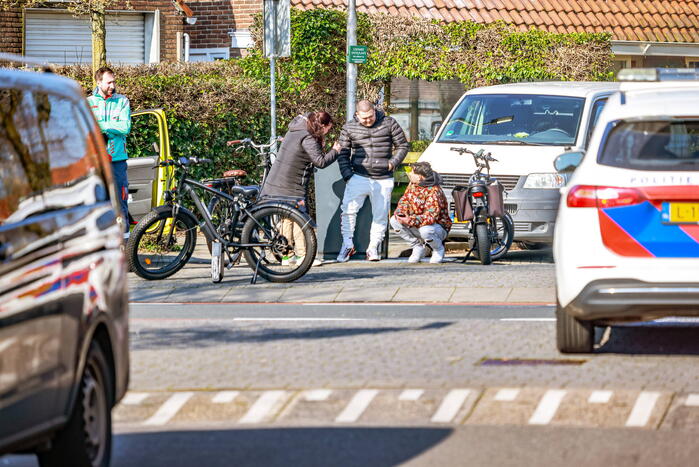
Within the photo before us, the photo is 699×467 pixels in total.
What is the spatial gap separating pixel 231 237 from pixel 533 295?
9.91 feet

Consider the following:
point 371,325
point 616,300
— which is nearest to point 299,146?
point 371,325

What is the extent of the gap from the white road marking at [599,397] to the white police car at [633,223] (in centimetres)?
109

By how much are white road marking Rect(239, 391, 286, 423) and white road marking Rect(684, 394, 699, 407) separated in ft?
6.72

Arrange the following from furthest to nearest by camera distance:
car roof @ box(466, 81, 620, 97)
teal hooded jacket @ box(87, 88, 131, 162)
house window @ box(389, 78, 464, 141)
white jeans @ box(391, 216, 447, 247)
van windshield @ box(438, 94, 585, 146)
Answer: house window @ box(389, 78, 464, 141), car roof @ box(466, 81, 620, 97), van windshield @ box(438, 94, 585, 146), white jeans @ box(391, 216, 447, 247), teal hooded jacket @ box(87, 88, 131, 162)

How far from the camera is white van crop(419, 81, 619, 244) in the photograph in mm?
16203

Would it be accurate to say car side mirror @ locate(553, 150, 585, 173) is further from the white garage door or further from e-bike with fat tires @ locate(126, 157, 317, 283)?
the white garage door

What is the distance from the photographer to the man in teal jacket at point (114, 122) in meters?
15.1

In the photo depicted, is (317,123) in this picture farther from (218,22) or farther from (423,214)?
(218,22)

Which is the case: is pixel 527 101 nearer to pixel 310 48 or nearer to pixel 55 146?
pixel 310 48

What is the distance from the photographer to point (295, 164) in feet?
49.8

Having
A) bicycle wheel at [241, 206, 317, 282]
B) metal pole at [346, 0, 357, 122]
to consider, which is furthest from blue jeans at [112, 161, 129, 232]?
metal pole at [346, 0, 357, 122]

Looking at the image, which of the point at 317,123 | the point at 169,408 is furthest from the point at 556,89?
the point at 169,408

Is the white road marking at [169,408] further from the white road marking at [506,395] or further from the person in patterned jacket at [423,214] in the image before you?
the person in patterned jacket at [423,214]

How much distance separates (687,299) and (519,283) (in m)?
4.92
